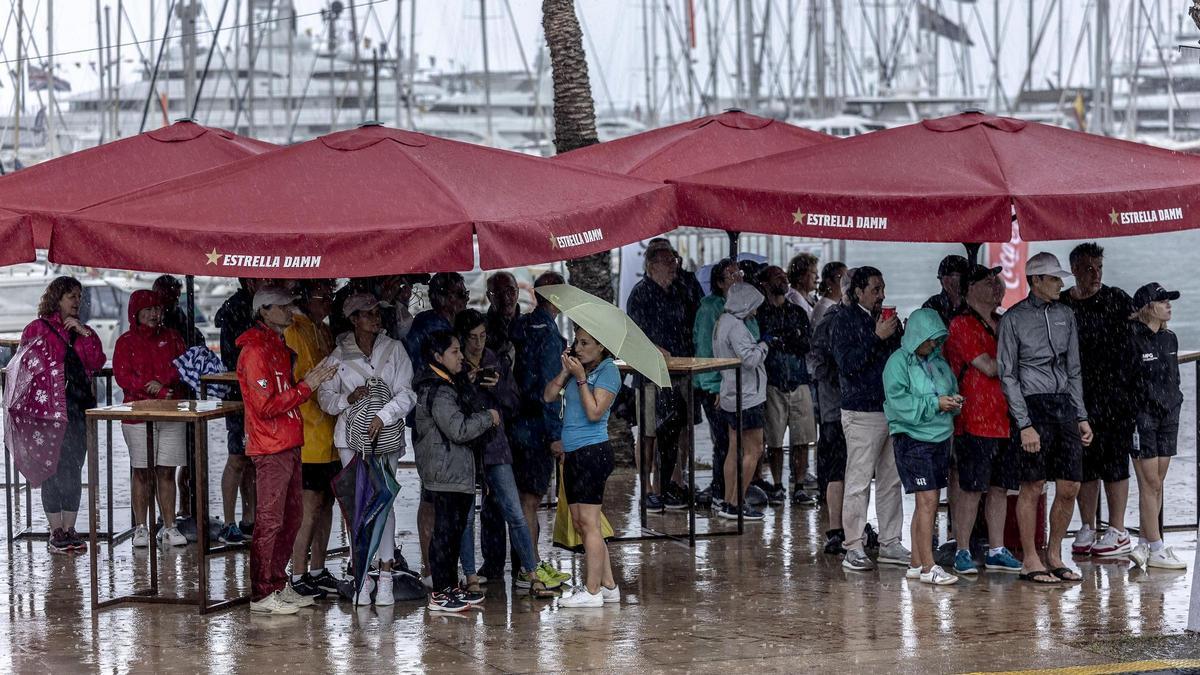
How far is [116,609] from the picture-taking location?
9039 mm

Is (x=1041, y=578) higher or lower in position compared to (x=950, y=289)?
lower

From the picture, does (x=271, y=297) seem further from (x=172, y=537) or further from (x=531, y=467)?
(x=172, y=537)

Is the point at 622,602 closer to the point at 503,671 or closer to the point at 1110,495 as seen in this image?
the point at 503,671

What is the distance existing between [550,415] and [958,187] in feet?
9.23

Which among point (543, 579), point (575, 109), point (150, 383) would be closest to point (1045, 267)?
point (543, 579)

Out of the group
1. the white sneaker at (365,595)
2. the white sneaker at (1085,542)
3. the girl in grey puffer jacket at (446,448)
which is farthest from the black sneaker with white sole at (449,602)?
the white sneaker at (1085,542)

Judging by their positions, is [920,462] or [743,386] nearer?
[920,462]

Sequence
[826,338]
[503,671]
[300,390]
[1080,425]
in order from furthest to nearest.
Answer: [826,338] → [1080,425] → [300,390] → [503,671]

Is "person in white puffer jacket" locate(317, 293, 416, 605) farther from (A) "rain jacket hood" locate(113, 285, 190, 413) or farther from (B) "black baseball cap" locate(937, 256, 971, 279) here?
(B) "black baseball cap" locate(937, 256, 971, 279)

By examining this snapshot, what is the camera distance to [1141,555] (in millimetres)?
10062

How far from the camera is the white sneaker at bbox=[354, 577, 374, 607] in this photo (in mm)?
9086

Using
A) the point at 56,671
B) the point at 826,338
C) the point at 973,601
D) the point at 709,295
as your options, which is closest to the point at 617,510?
the point at 709,295

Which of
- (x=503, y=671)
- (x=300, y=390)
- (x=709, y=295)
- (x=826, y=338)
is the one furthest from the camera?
(x=709, y=295)

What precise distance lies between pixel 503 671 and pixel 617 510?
4668 millimetres
